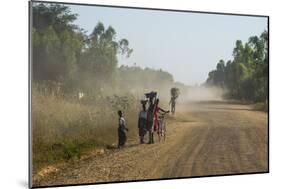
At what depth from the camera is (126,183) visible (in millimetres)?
4352

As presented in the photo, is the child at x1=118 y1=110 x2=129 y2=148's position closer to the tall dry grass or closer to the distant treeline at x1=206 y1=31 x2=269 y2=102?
the tall dry grass

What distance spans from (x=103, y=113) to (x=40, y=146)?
2.04 feet

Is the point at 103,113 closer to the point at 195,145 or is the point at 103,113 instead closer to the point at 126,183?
the point at 126,183

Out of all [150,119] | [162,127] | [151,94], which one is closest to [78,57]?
[151,94]

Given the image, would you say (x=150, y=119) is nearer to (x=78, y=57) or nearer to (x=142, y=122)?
(x=142, y=122)

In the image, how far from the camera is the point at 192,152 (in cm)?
460

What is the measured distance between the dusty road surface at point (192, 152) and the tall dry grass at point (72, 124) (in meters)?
0.11

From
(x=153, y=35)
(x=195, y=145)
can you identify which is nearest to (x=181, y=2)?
(x=153, y=35)

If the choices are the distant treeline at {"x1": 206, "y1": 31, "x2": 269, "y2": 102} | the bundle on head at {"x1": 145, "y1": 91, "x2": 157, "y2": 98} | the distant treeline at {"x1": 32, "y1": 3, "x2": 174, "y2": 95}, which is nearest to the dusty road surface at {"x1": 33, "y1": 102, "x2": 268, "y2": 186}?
the distant treeline at {"x1": 206, "y1": 31, "x2": 269, "y2": 102}

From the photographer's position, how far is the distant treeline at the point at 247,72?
470 centimetres

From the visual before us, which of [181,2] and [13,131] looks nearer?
[13,131]

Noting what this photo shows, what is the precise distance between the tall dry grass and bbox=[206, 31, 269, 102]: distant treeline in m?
0.93

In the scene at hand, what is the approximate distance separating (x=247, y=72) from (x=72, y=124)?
1.80m

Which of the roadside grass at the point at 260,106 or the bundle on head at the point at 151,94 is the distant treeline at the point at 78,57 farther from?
the roadside grass at the point at 260,106
